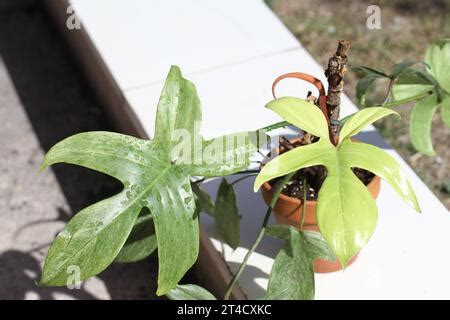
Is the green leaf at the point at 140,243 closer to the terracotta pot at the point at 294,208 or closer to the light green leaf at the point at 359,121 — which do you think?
the terracotta pot at the point at 294,208

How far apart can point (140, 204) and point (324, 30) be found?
176 cm

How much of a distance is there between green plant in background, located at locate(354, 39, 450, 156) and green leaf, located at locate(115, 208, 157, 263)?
0.55 meters

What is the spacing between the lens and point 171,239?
1071 mm

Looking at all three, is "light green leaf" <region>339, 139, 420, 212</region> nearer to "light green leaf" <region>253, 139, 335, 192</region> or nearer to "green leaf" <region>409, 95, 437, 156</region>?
"light green leaf" <region>253, 139, 335, 192</region>

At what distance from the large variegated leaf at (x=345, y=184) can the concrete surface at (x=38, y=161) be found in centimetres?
99

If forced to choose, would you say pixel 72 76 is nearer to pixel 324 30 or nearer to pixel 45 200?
pixel 45 200

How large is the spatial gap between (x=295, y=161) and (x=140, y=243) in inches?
19.8

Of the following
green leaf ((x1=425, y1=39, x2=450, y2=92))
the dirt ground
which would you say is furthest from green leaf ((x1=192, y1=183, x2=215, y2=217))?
the dirt ground

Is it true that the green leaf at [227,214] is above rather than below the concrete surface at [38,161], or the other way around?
below

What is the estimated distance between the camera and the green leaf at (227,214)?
4.40 feet

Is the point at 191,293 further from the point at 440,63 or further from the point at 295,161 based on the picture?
the point at 440,63

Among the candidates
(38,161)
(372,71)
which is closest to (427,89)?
(372,71)

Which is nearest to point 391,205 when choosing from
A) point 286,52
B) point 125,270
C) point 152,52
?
point 286,52

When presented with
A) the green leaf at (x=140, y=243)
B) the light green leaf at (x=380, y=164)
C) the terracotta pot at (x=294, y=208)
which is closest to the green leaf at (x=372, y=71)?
the terracotta pot at (x=294, y=208)
